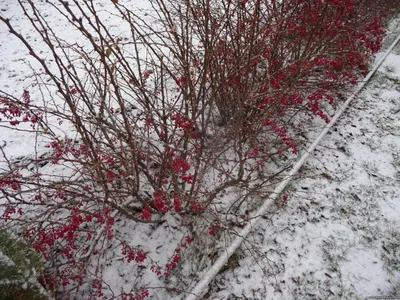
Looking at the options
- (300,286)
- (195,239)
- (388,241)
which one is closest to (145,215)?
(195,239)

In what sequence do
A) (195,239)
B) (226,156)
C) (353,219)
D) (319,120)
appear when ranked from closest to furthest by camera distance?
(195,239) < (353,219) < (226,156) < (319,120)

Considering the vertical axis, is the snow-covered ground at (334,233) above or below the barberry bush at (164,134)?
below

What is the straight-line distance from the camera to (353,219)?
3.47m

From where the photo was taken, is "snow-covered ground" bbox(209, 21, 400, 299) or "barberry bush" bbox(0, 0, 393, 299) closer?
"barberry bush" bbox(0, 0, 393, 299)

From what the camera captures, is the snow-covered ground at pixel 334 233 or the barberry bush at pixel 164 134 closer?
the barberry bush at pixel 164 134

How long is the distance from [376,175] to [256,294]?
2551 millimetres

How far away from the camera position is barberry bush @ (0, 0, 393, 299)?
2.29 m

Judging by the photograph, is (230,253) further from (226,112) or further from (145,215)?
(226,112)

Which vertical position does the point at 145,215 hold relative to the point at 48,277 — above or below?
above

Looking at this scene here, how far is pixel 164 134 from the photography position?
3.00m

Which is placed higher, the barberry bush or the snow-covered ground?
the barberry bush

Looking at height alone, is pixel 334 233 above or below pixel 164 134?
below

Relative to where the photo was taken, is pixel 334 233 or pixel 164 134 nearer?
pixel 164 134

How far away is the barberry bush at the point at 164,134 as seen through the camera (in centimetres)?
229
